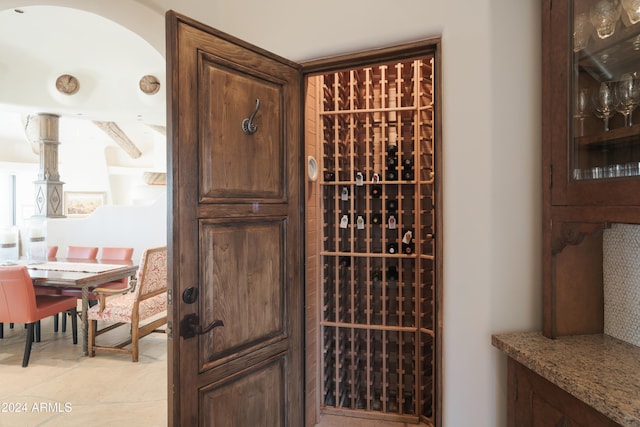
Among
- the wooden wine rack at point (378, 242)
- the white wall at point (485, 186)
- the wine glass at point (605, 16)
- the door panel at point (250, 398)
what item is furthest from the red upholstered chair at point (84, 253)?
the wine glass at point (605, 16)

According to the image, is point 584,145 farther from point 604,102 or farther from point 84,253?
point 84,253

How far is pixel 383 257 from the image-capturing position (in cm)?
249

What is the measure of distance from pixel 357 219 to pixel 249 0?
1528mm

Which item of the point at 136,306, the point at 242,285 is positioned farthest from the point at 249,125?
the point at 136,306

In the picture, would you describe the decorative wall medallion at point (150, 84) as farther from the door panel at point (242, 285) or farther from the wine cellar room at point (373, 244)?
the door panel at point (242, 285)

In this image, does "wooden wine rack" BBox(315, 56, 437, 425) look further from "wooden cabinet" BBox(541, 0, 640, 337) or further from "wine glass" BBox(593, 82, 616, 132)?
"wine glass" BBox(593, 82, 616, 132)

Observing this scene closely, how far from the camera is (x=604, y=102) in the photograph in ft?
3.82

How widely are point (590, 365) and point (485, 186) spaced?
0.69 metres

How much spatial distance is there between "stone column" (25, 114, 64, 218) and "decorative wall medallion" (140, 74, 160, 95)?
1.71 metres

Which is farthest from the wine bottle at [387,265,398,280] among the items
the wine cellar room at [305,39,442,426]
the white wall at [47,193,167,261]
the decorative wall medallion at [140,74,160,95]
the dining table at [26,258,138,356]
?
the decorative wall medallion at [140,74,160,95]

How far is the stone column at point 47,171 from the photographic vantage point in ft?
18.2

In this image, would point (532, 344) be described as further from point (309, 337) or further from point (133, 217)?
point (133, 217)

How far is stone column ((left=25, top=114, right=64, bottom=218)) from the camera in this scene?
18.2ft

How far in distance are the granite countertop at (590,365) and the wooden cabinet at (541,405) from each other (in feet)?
0.23
